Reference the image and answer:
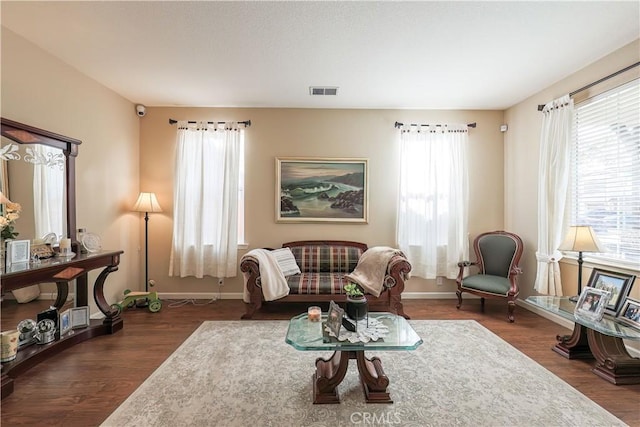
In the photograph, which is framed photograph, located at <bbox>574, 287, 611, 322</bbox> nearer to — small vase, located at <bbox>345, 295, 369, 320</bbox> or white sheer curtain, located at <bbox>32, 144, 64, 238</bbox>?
small vase, located at <bbox>345, 295, 369, 320</bbox>

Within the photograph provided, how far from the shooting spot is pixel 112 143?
3.89m

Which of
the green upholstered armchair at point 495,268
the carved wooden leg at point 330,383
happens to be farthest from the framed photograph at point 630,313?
the carved wooden leg at point 330,383

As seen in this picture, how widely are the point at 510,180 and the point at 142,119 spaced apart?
566 centimetres

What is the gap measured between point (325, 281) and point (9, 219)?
310 centimetres

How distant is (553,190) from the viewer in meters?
3.46

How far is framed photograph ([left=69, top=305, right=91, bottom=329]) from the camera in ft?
9.87

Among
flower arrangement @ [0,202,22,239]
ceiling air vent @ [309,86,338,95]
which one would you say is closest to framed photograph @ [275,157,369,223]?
ceiling air vent @ [309,86,338,95]

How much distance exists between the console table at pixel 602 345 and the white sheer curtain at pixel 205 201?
384cm

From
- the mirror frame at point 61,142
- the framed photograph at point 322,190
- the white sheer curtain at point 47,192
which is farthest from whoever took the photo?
the framed photograph at point 322,190

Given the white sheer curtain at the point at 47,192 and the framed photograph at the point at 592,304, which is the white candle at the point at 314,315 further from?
the white sheer curtain at the point at 47,192

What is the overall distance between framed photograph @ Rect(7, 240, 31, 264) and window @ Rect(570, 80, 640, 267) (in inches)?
214

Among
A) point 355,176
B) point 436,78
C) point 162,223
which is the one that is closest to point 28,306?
point 162,223

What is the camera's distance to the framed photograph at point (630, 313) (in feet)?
7.56

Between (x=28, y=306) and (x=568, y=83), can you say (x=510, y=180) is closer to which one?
(x=568, y=83)
